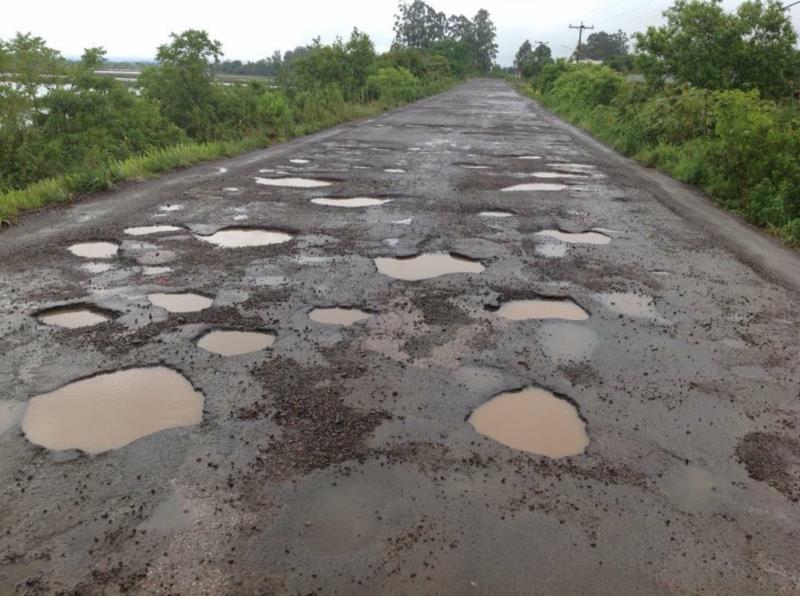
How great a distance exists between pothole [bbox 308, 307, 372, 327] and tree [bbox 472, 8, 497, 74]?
116 meters

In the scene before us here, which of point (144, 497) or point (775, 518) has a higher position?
point (144, 497)

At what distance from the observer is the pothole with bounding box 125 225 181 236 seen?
746 cm

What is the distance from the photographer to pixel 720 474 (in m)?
3.31

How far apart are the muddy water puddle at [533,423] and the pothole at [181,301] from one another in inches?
111

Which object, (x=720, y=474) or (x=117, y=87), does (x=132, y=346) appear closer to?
(x=720, y=474)

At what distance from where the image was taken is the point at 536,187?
36.7 ft

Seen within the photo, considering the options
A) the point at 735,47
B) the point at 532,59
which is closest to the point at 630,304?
the point at 735,47

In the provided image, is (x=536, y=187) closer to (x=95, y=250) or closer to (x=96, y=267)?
(x=95, y=250)

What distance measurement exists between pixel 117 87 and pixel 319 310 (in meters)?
15.1

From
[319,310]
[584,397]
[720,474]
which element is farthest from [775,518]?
[319,310]

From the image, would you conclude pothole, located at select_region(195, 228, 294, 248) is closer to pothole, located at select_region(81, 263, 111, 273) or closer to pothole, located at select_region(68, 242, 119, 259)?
pothole, located at select_region(68, 242, 119, 259)

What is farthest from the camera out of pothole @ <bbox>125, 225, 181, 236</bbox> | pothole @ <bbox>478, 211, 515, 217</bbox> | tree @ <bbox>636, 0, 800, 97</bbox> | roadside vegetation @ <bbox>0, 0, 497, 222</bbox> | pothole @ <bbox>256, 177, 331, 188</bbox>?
tree @ <bbox>636, 0, 800, 97</bbox>

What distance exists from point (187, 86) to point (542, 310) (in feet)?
55.5

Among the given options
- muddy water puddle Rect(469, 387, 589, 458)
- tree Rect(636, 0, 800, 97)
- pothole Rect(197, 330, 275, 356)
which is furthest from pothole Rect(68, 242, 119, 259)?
tree Rect(636, 0, 800, 97)
